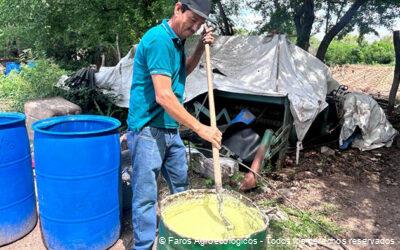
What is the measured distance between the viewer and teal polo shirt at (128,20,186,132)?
242 centimetres

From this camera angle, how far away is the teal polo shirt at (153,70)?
242 centimetres

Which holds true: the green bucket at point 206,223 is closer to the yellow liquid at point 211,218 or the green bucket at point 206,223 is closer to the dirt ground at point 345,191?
the yellow liquid at point 211,218

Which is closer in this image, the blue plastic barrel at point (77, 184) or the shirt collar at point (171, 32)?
the shirt collar at point (171, 32)

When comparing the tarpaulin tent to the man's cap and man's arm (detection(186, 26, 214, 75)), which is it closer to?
man's arm (detection(186, 26, 214, 75))

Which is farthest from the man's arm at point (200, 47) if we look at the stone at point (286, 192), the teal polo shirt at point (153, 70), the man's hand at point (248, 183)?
the stone at point (286, 192)

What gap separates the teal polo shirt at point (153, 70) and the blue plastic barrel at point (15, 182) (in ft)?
3.90

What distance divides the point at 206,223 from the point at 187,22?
1.37m

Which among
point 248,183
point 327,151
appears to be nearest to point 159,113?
point 248,183

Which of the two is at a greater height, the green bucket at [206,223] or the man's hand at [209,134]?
the man's hand at [209,134]

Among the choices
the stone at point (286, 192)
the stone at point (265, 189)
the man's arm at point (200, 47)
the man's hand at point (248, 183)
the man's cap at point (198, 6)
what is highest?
the man's cap at point (198, 6)

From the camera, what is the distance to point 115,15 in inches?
298

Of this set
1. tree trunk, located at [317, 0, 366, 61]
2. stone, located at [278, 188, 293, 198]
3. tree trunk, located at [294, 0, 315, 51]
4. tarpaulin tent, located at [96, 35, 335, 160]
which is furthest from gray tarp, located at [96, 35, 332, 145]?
tree trunk, located at [294, 0, 315, 51]

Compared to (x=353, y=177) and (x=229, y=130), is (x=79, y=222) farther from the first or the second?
(x=353, y=177)

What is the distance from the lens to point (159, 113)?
2719 millimetres
